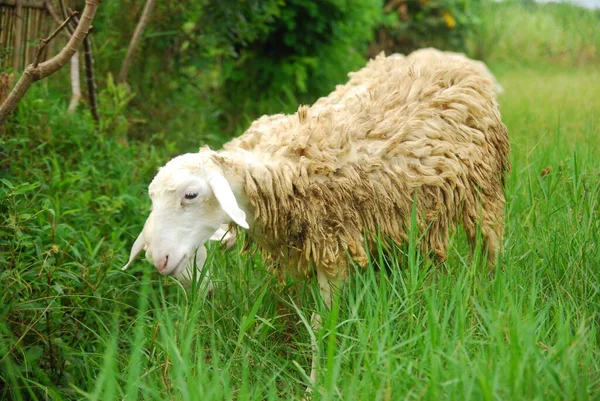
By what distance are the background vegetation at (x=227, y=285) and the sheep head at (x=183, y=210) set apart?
16cm

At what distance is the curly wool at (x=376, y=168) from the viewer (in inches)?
119

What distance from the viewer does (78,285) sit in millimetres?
3416

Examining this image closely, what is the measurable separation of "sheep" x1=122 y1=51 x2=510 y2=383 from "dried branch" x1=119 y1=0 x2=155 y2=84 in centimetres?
212

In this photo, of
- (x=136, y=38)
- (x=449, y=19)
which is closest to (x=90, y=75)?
(x=136, y=38)

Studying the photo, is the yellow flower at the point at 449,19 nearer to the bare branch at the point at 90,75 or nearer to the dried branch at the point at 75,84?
the dried branch at the point at 75,84

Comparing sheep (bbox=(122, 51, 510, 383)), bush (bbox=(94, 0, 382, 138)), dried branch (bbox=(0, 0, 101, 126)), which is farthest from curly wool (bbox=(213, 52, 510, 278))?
bush (bbox=(94, 0, 382, 138))

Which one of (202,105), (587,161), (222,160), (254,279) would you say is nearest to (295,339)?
(254,279)

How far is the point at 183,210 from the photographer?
283 cm

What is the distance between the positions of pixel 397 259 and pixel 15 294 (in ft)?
5.12

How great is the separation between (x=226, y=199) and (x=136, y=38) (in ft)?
9.98

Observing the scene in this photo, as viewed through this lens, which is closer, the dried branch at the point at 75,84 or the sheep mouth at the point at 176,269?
the sheep mouth at the point at 176,269

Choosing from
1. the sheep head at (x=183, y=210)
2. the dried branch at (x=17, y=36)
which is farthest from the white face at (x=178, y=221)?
the dried branch at (x=17, y=36)

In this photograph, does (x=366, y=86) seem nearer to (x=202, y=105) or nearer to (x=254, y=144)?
(x=254, y=144)

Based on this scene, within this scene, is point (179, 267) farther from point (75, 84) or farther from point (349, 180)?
point (75, 84)
